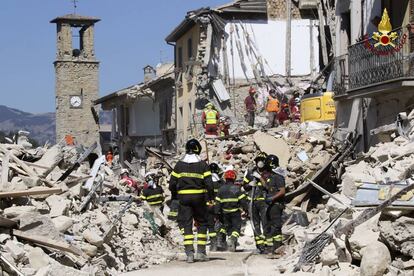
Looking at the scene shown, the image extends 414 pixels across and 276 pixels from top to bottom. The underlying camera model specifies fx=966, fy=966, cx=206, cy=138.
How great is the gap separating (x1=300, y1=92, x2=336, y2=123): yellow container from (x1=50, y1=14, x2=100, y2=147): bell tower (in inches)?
2033

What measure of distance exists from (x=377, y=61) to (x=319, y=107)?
24.5 feet

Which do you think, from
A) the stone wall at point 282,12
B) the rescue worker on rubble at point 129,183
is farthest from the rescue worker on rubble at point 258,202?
the stone wall at point 282,12

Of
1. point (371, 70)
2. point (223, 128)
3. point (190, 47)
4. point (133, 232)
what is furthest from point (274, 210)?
point (190, 47)

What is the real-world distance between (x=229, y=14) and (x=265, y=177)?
996 inches

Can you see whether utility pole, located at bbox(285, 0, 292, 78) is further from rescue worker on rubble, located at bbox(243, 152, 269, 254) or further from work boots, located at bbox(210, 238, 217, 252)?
rescue worker on rubble, located at bbox(243, 152, 269, 254)

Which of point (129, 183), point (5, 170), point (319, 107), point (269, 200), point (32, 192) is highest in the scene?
point (319, 107)

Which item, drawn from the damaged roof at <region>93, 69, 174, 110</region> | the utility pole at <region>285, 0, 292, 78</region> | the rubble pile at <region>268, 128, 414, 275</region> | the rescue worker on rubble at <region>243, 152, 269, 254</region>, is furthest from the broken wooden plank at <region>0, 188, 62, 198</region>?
the damaged roof at <region>93, 69, 174, 110</region>

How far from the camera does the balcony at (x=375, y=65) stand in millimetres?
21719

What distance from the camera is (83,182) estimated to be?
1686 cm

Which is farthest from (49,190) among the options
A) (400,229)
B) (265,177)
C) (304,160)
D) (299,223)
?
(304,160)

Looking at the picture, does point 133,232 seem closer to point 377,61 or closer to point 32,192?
point 32,192

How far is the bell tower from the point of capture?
8175 cm

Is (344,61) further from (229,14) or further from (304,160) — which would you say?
(229,14)

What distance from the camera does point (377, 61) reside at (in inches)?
910
